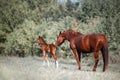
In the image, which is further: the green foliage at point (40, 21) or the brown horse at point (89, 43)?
the green foliage at point (40, 21)

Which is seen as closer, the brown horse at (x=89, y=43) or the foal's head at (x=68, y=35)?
the brown horse at (x=89, y=43)

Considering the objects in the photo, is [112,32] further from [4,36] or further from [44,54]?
[4,36]

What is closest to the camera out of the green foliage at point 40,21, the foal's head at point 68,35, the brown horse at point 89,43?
the brown horse at point 89,43

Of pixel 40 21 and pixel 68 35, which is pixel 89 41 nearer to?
pixel 68 35

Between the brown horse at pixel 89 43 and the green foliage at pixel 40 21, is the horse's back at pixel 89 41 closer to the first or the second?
the brown horse at pixel 89 43

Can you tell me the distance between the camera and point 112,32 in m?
8.66

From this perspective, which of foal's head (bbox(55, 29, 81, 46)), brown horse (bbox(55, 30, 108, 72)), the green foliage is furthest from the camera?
the green foliage

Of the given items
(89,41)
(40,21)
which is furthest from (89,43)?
(40,21)

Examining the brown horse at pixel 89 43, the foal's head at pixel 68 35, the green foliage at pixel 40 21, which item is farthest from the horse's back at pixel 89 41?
the green foliage at pixel 40 21

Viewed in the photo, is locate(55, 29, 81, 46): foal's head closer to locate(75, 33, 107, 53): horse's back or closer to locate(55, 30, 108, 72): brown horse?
locate(55, 30, 108, 72): brown horse

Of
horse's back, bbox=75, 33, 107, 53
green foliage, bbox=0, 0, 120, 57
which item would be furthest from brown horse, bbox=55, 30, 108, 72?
green foliage, bbox=0, 0, 120, 57

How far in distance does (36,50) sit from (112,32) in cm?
207

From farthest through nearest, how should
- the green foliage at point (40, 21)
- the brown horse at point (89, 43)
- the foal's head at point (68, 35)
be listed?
the green foliage at point (40, 21)
the foal's head at point (68, 35)
the brown horse at point (89, 43)

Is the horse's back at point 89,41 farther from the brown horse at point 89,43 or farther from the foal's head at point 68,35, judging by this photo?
the foal's head at point 68,35
